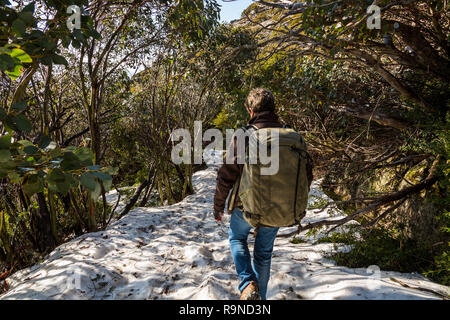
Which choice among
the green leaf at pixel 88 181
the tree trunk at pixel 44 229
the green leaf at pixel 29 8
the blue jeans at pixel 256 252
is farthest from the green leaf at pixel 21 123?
the tree trunk at pixel 44 229

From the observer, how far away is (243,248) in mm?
2072

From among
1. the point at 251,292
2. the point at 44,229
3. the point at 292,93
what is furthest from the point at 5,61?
the point at 292,93

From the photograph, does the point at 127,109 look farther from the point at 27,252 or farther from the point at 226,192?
the point at 226,192

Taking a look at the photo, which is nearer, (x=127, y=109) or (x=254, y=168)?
(x=254, y=168)

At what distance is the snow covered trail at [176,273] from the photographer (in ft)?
7.04

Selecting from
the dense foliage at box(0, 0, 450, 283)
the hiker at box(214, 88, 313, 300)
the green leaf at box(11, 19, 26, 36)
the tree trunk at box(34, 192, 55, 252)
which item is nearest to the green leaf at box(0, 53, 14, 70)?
the dense foliage at box(0, 0, 450, 283)

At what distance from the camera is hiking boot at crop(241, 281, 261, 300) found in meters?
1.86

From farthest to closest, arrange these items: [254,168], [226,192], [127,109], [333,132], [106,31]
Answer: [127,109], [333,132], [106,31], [226,192], [254,168]

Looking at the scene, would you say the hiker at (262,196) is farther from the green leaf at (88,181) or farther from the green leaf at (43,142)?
the green leaf at (43,142)

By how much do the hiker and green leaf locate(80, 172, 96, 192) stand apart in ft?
3.48

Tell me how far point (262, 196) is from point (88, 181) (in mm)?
1133

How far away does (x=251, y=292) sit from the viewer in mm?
1871
